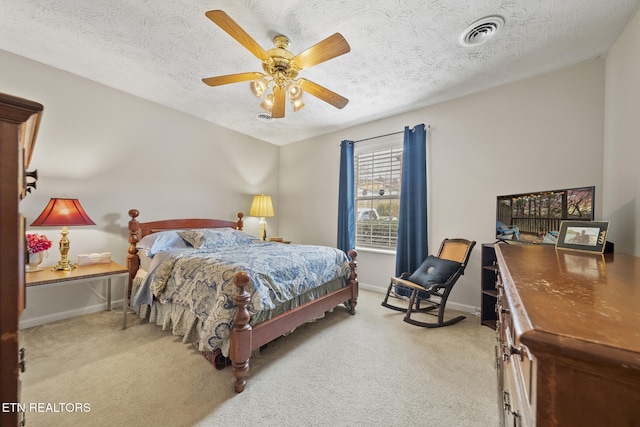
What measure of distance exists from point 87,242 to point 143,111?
1.73 metres

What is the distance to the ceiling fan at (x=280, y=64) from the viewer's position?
1.61 meters

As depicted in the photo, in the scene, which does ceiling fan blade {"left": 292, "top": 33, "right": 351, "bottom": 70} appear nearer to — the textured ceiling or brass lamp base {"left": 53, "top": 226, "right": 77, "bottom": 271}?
the textured ceiling

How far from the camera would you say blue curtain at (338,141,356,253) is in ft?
12.9

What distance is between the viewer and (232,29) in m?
1.58

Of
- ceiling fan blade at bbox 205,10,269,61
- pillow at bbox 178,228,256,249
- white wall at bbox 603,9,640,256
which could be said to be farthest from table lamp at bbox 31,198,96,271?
white wall at bbox 603,9,640,256

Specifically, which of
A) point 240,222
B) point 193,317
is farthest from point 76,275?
point 240,222

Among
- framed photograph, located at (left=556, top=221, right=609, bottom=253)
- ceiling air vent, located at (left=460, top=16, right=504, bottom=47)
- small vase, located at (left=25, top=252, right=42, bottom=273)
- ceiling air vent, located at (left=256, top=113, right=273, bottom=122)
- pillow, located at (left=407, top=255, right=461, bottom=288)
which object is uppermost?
ceiling air vent, located at (left=460, top=16, right=504, bottom=47)

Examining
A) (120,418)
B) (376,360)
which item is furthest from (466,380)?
(120,418)

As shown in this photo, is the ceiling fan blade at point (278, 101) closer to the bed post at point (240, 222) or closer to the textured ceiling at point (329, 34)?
the textured ceiling at point (329, 34)

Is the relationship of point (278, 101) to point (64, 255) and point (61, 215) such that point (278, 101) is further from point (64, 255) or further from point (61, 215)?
point (64, 255)

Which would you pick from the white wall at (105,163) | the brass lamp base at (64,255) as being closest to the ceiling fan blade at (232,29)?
the white wall at (105,163)

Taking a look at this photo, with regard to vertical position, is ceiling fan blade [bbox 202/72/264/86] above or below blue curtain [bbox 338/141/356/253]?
above

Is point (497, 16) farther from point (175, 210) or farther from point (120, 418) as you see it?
point (175, 210)

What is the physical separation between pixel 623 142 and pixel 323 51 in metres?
2.35
